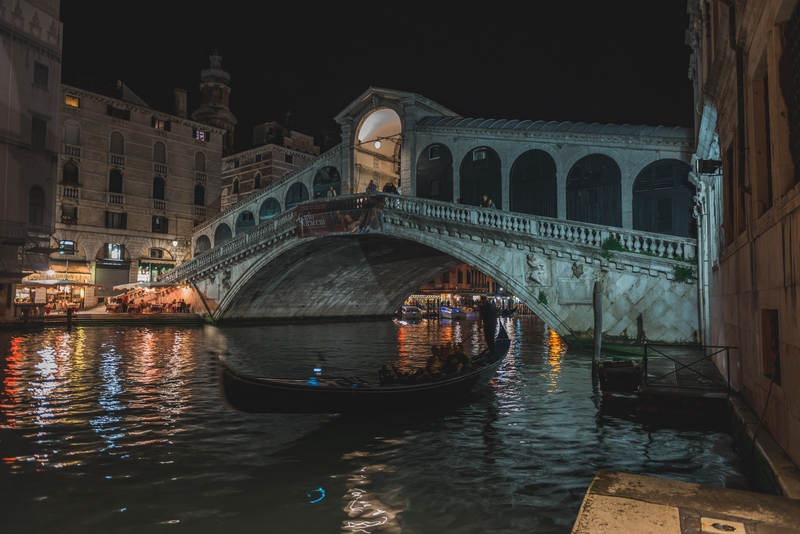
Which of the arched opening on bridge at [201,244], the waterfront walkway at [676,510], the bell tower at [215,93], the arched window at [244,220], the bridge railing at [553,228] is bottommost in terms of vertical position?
the waterfront walkway at [676,510]

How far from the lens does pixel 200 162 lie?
37656mm

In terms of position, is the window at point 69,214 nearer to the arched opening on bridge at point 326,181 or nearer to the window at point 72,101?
the window at point 72,101

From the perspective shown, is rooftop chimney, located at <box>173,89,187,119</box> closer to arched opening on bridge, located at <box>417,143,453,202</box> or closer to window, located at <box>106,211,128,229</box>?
window, located at <box>106,211,128,229</box>

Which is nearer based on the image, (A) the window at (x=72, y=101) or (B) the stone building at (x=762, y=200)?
(B) the stone building at (x=762, y=200)

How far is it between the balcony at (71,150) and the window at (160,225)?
18.2 feet

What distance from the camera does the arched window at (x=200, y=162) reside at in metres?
37.4

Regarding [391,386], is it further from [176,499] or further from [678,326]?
[678,326]

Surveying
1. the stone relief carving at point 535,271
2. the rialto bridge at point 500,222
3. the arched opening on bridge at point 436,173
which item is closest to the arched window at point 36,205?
the rialto bridge at point 500,222

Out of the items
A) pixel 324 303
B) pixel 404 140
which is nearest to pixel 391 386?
pixel 404 140

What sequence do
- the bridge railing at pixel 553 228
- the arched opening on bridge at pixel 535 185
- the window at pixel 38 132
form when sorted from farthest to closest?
the window at pixel 38 132
the arched opening on bridge at pixel 535 185
the bridge railing at pixel 553 228

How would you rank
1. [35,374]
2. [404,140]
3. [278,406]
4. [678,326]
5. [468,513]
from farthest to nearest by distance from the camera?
[404,140]
[678,326]
[35,374]
[278,406]
[468,513]

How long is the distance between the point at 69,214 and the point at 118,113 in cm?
653

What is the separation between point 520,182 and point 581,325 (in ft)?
20.0

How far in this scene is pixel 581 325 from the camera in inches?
651
